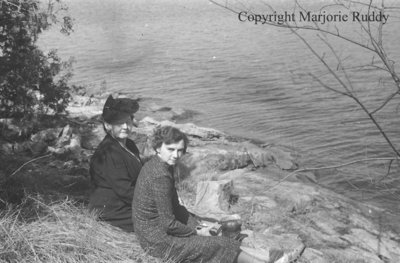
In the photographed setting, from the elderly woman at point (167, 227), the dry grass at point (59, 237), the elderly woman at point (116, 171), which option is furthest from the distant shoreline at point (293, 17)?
the dry grass at point (59, 237)

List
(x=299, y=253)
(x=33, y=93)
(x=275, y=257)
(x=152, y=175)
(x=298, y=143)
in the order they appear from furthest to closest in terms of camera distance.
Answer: (x=298, y=143)
(x=33, y=93)
(x=299, y=253)
(x=275, y=257)
(x=152, y=175)

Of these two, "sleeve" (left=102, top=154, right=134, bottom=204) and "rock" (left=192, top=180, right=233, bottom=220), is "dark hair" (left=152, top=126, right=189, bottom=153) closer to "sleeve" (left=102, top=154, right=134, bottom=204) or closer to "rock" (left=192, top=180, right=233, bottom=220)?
"sleeve" (left=102, top=154, right=134, bottom=204)

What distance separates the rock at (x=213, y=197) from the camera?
18.8 feet

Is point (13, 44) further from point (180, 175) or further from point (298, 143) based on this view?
point (298, 143)

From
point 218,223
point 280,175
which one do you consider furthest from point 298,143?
point 218,223

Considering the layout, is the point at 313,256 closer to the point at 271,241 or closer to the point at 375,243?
the point at 271,241

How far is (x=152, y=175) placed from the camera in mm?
3713

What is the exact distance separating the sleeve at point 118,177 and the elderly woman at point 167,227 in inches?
19.0

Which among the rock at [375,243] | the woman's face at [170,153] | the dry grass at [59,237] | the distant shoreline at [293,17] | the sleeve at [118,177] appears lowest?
the rock at [375,243]

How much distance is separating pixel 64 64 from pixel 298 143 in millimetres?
5568

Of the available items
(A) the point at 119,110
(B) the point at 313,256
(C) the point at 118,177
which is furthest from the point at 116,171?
(B) the point at 313,256

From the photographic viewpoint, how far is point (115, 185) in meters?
4.30

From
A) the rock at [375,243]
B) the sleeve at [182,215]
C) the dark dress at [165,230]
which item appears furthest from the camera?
the rock at [375,243]

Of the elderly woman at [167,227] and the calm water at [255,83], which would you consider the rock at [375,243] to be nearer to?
the calm water at [255,83]
